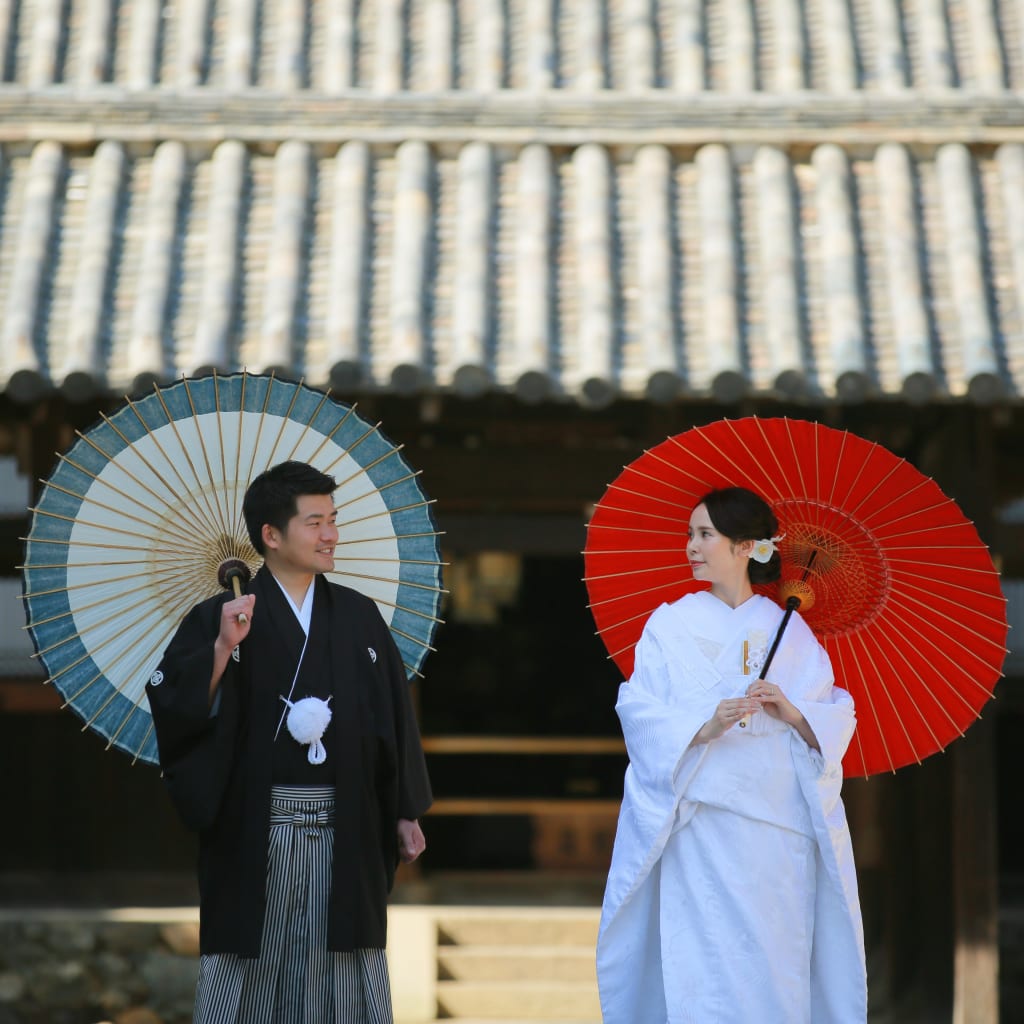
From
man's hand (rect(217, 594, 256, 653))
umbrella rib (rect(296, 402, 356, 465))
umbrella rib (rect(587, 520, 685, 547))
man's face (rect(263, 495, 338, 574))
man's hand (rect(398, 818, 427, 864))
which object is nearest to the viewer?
man's hand (rect(217, 594, 256, 653))

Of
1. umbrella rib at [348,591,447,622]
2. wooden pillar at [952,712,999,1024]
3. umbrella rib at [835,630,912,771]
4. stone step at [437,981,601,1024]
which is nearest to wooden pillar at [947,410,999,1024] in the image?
wooden pillar at [952,712,999,1024]

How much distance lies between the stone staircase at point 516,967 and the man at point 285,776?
10.7 feet

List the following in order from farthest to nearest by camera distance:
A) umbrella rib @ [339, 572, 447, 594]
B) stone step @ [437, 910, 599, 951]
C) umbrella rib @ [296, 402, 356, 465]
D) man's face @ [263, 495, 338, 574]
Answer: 1. stone step @ [437, 910, 599, 951]
2. umbrella rib @ [339, 572, 447, 594]
3. umbrella rib @ [296, 402, 356, 465]
4. man's face @ [263, 495, 338, 574]

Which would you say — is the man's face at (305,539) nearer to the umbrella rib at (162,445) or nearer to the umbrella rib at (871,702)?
the umbrella rib at (162,445)

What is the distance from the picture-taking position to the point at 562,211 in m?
6.91

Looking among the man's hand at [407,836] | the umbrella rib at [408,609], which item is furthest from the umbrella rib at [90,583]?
the man's hand at [407,836]

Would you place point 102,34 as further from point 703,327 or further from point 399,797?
point 399,797

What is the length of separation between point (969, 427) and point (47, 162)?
4.19 m

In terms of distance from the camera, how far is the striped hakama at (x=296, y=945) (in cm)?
409

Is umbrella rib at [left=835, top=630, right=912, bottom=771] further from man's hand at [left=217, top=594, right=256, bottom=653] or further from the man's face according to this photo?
man's hand at [left=217, top=594, right=256, bottom=653]

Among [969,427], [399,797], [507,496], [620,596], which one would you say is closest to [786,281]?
[969,427]

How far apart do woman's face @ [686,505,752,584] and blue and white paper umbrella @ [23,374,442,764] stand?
29.6 inches

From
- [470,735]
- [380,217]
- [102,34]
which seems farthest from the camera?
[470,735]

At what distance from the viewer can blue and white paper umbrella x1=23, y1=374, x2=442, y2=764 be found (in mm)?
4297
